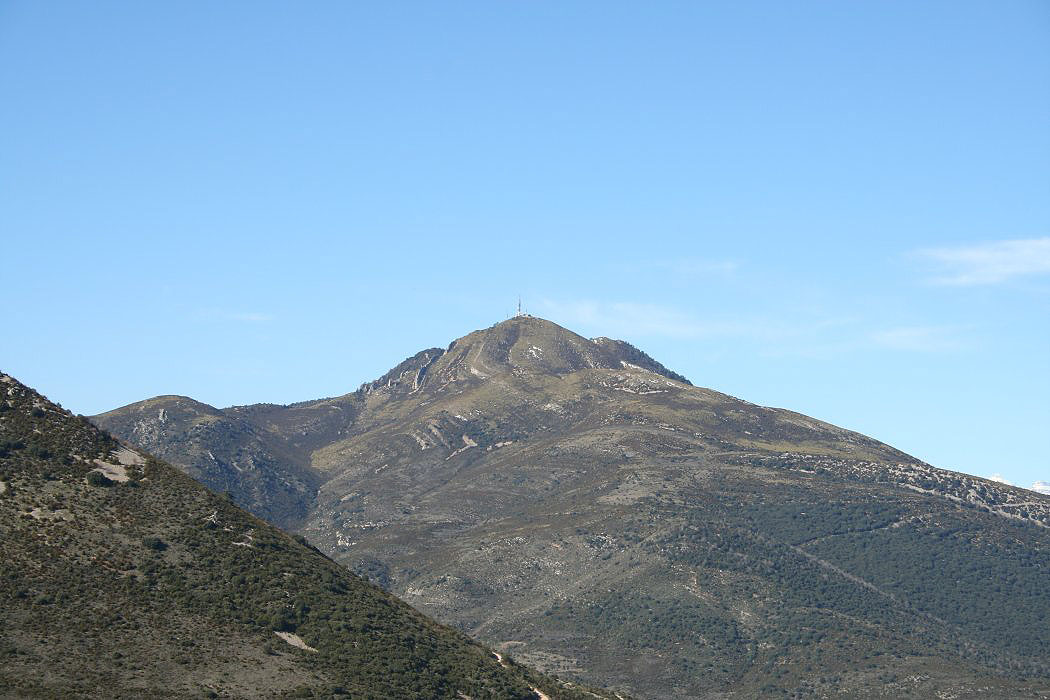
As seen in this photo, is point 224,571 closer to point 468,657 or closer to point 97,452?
point 97,452

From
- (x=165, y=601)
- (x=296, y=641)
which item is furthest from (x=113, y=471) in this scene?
(x=296, y=641)

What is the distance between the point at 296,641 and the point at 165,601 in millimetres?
13468

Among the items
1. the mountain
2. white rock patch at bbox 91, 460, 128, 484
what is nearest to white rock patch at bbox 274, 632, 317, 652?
the mountain

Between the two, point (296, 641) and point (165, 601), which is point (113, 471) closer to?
point (165, 601)

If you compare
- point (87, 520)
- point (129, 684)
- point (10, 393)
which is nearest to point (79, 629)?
point (129, 684)

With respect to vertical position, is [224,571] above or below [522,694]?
above

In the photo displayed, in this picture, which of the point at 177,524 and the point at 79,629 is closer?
the point at 79,629

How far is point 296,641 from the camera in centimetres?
13888

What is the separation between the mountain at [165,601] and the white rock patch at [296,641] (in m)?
0.15

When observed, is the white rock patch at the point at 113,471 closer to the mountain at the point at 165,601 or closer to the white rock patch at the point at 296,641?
the mountain at the point at 165,601

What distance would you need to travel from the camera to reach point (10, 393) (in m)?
156

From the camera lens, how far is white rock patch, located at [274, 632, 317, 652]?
13788 centimetres

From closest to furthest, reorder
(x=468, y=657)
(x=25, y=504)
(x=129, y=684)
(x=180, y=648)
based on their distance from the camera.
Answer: (x=129, y=684) < (x=180, y=648) < (x=25, y=504) < (x=468, y=657)

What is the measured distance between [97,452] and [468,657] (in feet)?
150
